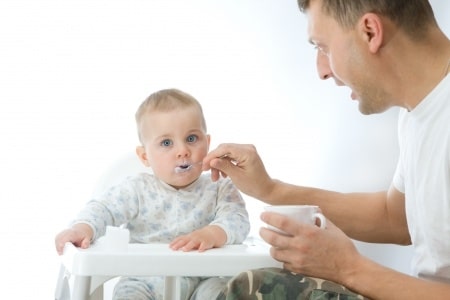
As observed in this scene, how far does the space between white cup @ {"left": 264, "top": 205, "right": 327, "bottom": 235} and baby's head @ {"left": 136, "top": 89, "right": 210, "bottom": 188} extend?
0.34 m

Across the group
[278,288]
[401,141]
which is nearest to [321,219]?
[278,288]

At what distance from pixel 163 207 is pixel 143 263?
1.41 ft

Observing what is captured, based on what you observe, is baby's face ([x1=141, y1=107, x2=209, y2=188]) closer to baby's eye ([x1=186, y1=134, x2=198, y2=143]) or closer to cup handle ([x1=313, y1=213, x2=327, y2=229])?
baby's eye ([x1=186, y1=134, x2=198, y2=143])

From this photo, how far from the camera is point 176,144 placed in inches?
63.6

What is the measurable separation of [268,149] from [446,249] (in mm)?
930

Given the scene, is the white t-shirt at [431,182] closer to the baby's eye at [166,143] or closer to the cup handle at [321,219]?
the cup handle at [321,219]

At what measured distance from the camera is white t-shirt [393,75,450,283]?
143 cm

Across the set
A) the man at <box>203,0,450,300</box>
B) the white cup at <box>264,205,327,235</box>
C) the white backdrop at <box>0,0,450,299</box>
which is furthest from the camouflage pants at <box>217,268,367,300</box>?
Result: the white backdrop at <box>0,0,450,299</box>

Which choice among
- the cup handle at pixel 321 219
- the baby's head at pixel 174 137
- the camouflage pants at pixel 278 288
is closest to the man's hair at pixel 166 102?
the baby's head at pixel 174 137

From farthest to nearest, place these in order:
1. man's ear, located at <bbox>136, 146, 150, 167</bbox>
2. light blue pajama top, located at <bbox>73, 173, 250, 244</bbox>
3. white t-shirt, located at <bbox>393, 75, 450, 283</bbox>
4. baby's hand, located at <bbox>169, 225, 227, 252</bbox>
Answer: man's ear, located at <bbox>136, 146, 150, 167</bbox> → light blue pajama top, located at <bbox>73, 173, 250, 244</bbox> → white t-shirt, located at <bbox>393, 75, 450, 283</bbox> → baby's hand, located at <bbox>169, 225, 227, 252</bbox>

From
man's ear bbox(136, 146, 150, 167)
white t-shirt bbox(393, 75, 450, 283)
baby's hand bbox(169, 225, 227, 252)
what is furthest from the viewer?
man's ear bbox(136, 146, 150, 167)

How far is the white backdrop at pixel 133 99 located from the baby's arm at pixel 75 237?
74 cm

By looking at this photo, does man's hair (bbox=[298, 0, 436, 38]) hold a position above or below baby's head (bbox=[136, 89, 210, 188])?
above

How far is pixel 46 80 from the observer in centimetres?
212
